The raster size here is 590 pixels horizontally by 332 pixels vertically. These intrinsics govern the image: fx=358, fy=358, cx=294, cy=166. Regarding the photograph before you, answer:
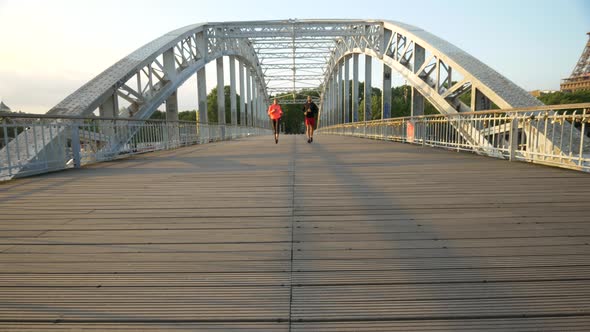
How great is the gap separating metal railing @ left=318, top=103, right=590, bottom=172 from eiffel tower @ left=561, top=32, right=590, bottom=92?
71.0 meters

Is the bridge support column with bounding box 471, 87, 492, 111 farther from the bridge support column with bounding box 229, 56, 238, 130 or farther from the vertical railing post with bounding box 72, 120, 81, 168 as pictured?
the bridge support column with bounding box 229, 56, 238, 130

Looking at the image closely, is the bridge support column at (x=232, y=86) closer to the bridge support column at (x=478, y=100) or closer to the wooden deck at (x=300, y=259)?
the bridge support column at (x=478, y=100)

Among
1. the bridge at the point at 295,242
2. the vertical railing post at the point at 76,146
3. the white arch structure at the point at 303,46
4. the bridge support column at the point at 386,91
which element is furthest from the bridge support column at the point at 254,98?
the bridge at the point at 295,242

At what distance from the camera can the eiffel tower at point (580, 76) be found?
65081 mm

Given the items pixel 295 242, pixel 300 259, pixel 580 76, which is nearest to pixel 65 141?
pixel 295 242

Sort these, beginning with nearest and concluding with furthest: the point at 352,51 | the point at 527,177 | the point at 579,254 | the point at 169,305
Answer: the point at 169,305, the point at 579,254, the point at 527,177, the point at 352,51

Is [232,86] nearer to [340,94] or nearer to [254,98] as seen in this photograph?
[340,94]

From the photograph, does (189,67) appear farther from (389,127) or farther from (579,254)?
(579,254)

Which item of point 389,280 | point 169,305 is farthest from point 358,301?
point 169,305

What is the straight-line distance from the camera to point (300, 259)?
1979mm

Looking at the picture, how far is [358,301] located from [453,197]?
233 cm

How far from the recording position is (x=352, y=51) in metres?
25.2

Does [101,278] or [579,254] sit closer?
[101,278]

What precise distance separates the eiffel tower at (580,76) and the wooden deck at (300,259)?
259 feet
